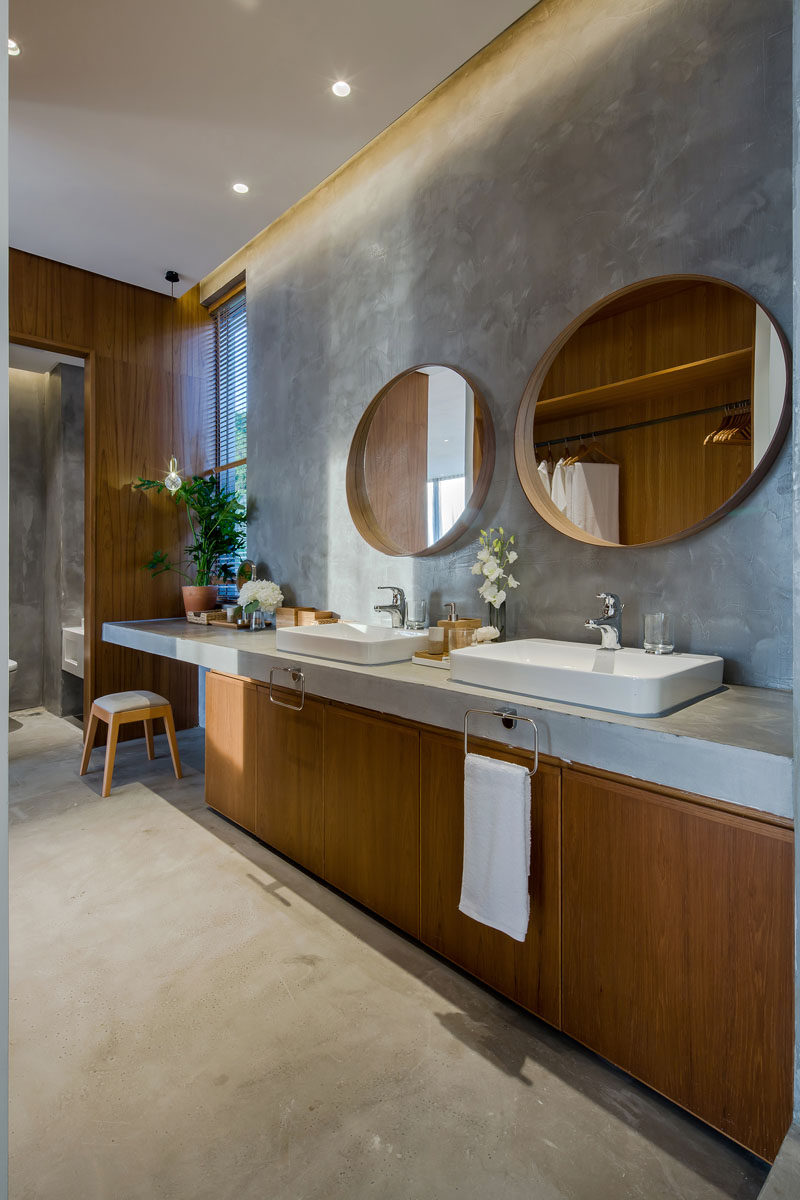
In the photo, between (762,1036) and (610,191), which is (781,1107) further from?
(610,191)

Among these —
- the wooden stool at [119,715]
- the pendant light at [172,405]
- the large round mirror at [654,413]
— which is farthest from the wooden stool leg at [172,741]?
the large round mirror at [654,413]

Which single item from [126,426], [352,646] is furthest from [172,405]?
[352,646]

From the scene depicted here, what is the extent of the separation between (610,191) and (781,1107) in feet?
7.59

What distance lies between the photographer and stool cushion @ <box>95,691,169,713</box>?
320 centimetres

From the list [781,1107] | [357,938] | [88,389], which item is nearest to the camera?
[781,1107]

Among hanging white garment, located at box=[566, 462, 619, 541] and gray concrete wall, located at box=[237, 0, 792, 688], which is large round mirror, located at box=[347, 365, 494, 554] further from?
hanging white garment, located at box=[566, 462, 619, 541]

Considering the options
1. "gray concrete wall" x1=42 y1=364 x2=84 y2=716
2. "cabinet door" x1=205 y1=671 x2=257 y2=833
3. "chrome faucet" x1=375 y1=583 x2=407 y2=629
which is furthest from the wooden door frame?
"chrome faucet" x1=375 y1=583 x2=407 y2=629

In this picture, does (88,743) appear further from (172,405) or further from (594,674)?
(594,674)

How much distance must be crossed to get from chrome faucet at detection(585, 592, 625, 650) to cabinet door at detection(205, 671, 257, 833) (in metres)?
1.35

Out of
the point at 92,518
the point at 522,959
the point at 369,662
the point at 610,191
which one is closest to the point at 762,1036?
the point at 522,959

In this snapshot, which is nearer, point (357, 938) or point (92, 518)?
point (357, 938)

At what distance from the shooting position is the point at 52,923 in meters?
2.08

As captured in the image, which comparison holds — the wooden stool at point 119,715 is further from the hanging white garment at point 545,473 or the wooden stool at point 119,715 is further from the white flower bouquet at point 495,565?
the hanging white garment at point 545,473

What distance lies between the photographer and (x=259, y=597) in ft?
10.1
